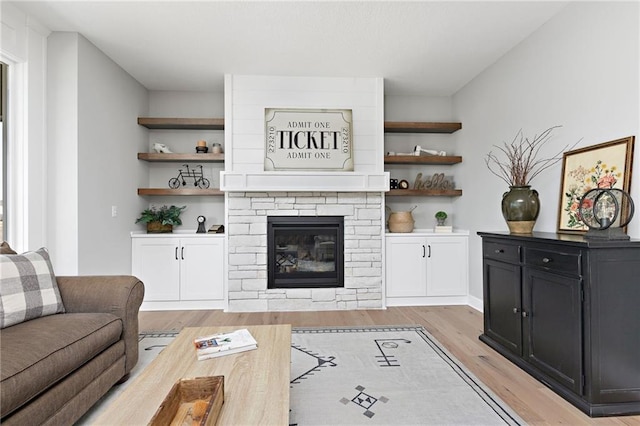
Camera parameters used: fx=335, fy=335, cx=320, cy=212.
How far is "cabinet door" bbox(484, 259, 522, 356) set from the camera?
96.2 inches

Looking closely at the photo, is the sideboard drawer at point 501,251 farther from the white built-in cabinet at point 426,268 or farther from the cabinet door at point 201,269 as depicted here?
the cabinet door at point 201,269

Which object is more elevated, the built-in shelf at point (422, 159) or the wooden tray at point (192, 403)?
the built-in shelf at point (422, 159)

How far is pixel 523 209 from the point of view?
2.56 m

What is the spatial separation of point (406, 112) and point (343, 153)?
131 centimetres

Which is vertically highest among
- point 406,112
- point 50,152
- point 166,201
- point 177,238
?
point 406,112

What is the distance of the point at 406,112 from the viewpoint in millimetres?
4551

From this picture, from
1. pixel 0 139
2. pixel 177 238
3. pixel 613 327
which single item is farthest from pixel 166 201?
pixel 613 327

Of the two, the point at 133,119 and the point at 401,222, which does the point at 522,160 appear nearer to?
the point at 401,222

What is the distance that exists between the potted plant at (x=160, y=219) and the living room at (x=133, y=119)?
5.3 inches

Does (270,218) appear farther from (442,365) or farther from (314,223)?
(442,365)

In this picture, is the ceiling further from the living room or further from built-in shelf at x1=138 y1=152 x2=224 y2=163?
built-in shelf at x1=138 y1=152 x2=224 y2=163

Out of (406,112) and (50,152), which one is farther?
(406,112)

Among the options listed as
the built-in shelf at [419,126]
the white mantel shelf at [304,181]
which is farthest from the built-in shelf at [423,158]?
the white mantel shelf at [304,181]

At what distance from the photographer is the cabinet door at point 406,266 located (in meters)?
4.00
